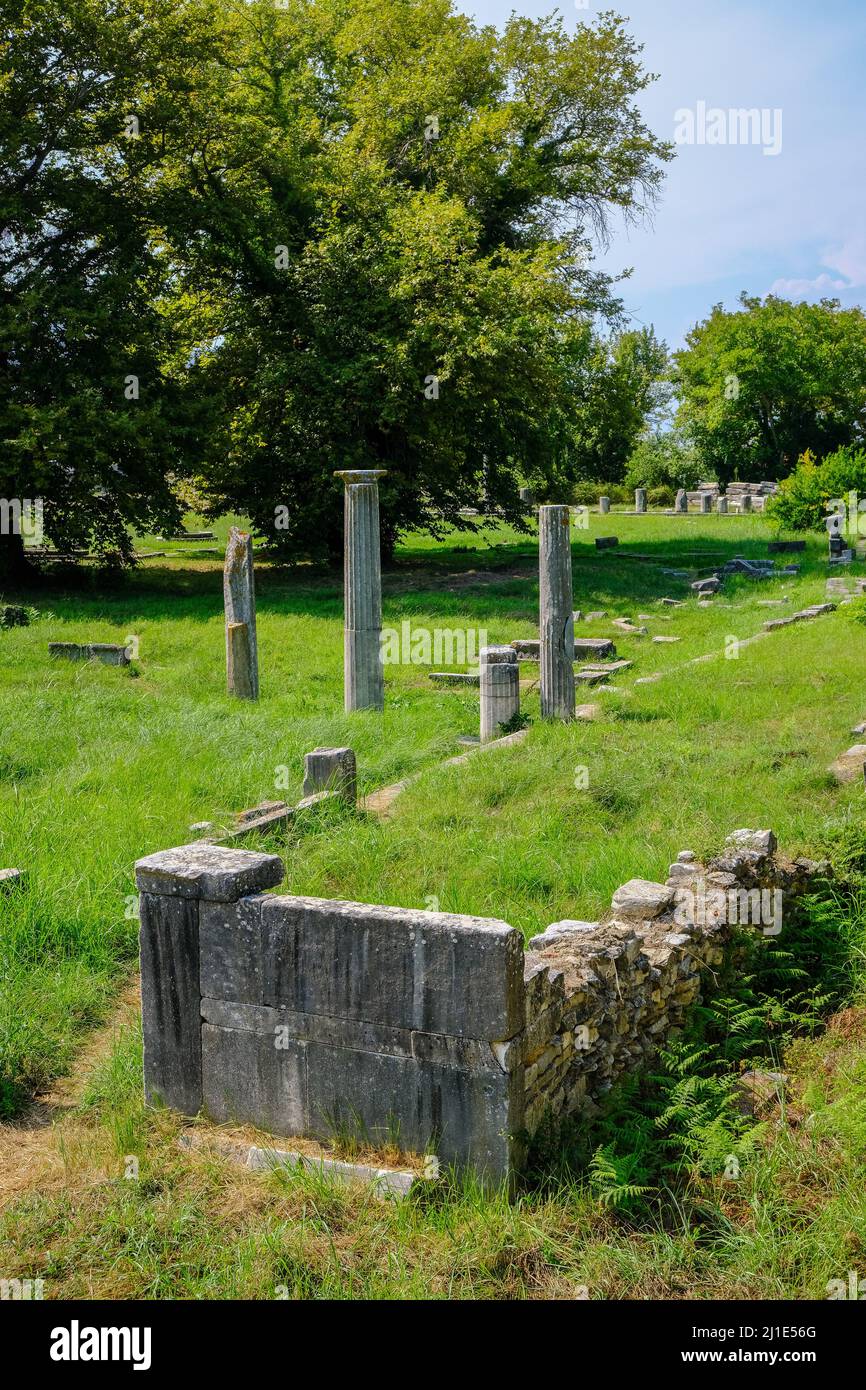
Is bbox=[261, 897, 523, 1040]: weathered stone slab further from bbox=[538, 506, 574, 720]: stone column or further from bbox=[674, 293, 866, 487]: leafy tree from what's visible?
bbox=[674, 293, 866, 487]: leafy tree

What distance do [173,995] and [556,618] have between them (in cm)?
823

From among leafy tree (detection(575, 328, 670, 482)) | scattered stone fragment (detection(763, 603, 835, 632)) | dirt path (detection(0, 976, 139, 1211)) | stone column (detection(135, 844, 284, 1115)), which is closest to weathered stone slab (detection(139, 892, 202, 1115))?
stone column (detection(135, 844, 284, 1115))

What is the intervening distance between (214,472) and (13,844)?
16453 mm

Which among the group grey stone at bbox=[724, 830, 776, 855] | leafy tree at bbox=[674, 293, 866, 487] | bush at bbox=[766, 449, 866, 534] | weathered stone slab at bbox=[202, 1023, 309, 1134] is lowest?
weathered stone slab at bbox=[202, 1023, 309, 1134]

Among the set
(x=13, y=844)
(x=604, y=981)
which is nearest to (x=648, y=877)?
(x=604, y=981)

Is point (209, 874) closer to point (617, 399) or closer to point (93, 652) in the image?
point (93, 652)

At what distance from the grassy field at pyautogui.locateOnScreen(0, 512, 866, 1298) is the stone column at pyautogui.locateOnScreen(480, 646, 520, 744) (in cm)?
49

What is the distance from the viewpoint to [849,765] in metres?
9.49

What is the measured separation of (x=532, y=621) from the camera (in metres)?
18.8

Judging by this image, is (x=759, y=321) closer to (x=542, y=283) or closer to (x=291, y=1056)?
(x=542, y=283)

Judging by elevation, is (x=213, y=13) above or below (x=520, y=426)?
above

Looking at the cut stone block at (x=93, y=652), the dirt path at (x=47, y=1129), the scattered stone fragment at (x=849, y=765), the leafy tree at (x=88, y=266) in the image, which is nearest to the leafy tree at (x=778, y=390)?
the leafy tree at (x=88, y=266)

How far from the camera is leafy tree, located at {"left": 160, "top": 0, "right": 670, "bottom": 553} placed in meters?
22.5

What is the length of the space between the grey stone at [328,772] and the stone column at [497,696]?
2770mm
